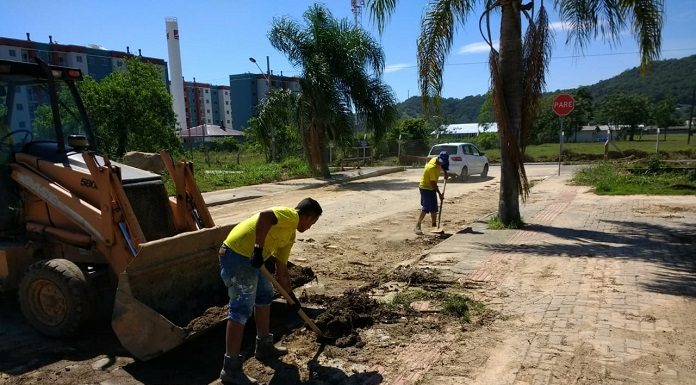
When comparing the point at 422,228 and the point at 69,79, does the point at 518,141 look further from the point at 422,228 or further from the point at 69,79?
the point at 69,79

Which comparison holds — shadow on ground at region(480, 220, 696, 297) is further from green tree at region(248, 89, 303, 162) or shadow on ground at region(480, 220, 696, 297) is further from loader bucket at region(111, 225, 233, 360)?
green tree at region(248, 89, 303, 162)

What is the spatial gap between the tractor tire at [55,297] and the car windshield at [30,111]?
1.68m

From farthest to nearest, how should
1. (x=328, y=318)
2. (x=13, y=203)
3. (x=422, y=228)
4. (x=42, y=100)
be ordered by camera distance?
(x=422, y=228) < (x=42, y=100) < (x=13, y=203) < (x=328, y=318)

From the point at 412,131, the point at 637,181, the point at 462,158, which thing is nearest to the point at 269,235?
the point at 637,181

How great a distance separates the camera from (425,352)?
464 cm

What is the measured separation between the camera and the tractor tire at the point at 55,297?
487 centimetres

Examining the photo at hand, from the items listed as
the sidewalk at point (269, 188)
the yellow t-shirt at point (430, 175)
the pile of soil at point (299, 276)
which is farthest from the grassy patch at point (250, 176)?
the pile of soil at point (299, 276)

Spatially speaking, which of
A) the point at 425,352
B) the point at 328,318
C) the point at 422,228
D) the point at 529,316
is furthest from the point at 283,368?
the point at 422,228

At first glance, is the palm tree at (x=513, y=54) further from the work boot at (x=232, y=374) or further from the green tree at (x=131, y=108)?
the green tree at (x=131, y=108)

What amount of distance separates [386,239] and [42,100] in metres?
6.33

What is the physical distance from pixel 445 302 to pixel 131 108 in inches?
824

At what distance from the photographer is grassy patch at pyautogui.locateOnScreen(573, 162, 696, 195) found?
1594cm

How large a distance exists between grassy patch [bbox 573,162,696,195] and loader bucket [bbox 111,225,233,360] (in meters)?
14.2

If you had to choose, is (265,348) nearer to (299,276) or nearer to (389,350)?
(389,350)
